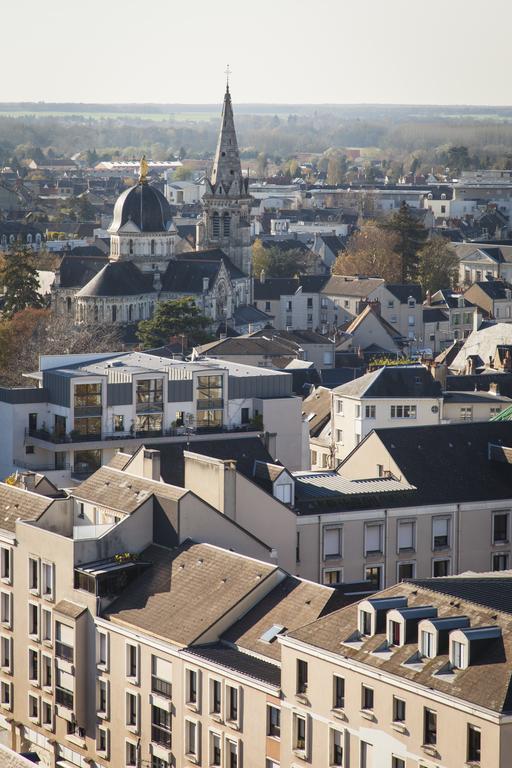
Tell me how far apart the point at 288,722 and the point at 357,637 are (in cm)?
212

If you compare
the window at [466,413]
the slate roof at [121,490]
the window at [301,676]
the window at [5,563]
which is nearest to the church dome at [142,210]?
the window at [466,413]

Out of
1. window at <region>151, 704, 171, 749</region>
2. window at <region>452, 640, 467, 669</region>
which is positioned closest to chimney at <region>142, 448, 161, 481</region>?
window at <region>151, 704, 171, 749</region>

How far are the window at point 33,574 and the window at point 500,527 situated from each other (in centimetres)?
1245

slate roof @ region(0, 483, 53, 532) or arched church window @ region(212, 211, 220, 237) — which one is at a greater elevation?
slate roof @ region(0, 483, 53, 532)

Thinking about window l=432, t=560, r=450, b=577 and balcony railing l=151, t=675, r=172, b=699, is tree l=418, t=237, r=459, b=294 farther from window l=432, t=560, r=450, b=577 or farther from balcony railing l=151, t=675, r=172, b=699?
balcony railing l=151, t=675, r=172, b=699

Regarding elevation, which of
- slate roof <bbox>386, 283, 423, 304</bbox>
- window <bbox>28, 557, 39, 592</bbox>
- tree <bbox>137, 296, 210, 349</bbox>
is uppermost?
window <bbox>28, 557, 39, 592</bbox>

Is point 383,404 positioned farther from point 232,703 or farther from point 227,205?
point 227,205

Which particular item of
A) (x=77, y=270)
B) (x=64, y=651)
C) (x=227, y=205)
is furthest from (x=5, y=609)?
(x=227, y=205)

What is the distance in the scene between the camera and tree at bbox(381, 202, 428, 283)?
140 m

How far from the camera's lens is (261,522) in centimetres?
4675

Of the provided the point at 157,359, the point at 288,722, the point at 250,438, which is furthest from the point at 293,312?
the point at 288,722

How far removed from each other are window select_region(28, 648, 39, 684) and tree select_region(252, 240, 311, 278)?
99354 mm

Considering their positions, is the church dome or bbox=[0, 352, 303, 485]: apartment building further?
the church dome

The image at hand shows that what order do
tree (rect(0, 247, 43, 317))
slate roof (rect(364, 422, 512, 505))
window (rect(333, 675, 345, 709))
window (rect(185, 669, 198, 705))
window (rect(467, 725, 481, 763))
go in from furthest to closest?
tree (rect(0, 247, 43, 317)) < slate roof (rect(364, 422, 512, 505)) < window (rect(185, 669, 198, 705)) < window (rect(333, 675, 345, 709)) < window (rect(467, 725, 481, 763))
